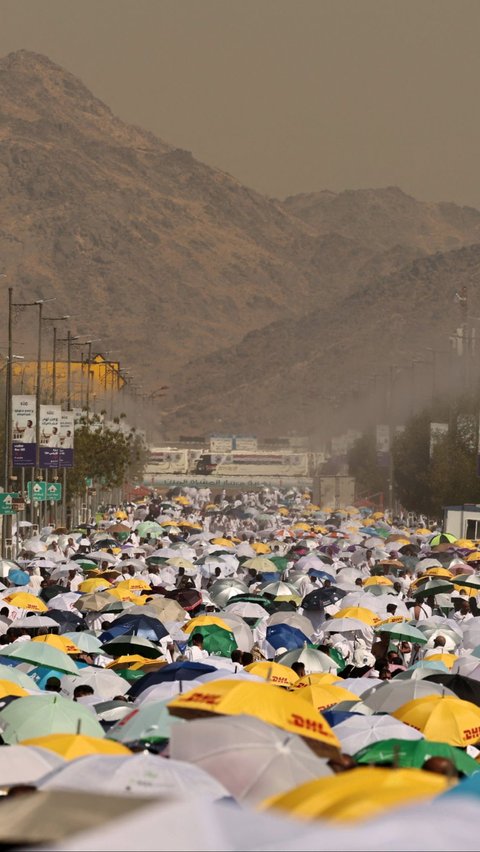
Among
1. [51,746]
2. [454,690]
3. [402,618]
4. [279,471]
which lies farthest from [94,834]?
[279,471]

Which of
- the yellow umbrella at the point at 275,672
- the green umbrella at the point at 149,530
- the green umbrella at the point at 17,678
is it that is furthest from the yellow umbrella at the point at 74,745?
the green umbrella at the point at 149,530

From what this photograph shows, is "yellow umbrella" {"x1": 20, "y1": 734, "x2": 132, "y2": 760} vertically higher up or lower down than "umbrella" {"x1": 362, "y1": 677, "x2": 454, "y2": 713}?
higher up

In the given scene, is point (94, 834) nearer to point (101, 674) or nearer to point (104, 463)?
point (101, 674)

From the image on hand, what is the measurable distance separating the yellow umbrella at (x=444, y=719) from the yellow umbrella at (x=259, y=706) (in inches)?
124

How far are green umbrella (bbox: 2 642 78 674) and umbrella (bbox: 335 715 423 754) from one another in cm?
518

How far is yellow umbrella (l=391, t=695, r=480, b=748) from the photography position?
1453cm

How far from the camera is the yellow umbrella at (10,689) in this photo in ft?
51.5

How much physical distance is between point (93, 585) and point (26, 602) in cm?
335

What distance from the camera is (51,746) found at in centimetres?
1053

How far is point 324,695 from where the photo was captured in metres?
16.3

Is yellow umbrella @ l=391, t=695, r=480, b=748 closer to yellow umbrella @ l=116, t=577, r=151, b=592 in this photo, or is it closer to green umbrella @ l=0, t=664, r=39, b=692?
green umbrella @ l=0, t=664, r=39, b=692

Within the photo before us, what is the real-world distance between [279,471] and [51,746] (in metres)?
147

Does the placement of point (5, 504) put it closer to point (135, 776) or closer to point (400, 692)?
point (400, 692)

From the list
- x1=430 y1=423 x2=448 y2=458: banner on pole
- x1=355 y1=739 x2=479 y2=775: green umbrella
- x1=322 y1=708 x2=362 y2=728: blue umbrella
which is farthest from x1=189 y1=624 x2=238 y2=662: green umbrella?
x1=430 y1=423 x2=448 y2=458: banner on pole
